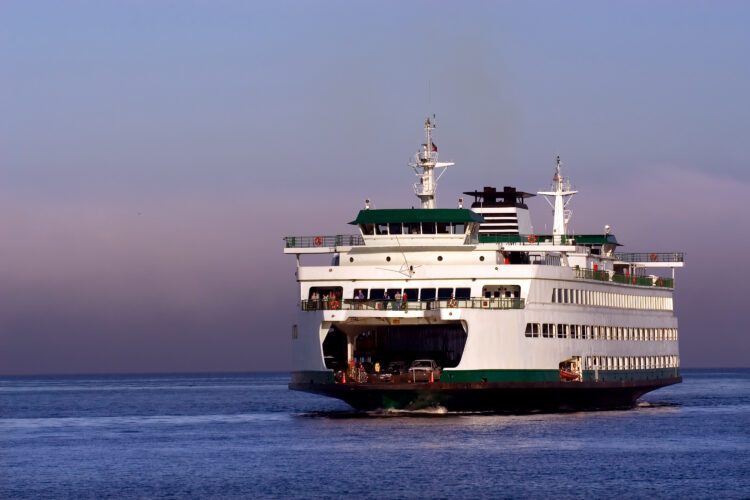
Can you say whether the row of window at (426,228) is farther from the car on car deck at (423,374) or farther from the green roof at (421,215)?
the car on car deck at (423,374)

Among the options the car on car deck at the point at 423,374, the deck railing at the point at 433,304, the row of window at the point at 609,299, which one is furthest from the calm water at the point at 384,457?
the row of window at the point at 609,299

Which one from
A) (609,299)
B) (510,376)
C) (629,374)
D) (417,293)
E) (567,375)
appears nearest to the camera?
(510,376)

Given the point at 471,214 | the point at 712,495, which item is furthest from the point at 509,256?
the point at 712,495

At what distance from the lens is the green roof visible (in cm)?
6744

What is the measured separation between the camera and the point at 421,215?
67625 millimetres

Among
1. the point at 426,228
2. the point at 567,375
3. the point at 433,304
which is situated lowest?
the point at 567,375

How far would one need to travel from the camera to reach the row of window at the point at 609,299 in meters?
69.4

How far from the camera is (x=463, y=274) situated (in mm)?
64750

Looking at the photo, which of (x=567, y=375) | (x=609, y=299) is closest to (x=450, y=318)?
(x=567, y=375)

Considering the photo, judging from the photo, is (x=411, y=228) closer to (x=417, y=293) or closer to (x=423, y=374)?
(x=417, y=293)

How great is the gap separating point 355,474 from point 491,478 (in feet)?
14.4

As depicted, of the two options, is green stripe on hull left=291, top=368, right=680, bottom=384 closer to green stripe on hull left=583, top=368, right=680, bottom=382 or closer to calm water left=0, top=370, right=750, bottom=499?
green stripe on hull left=583, top=368, right=680, bottom=382

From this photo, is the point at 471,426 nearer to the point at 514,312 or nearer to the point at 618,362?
the point at 514,312

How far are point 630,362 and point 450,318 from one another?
20126 mm
